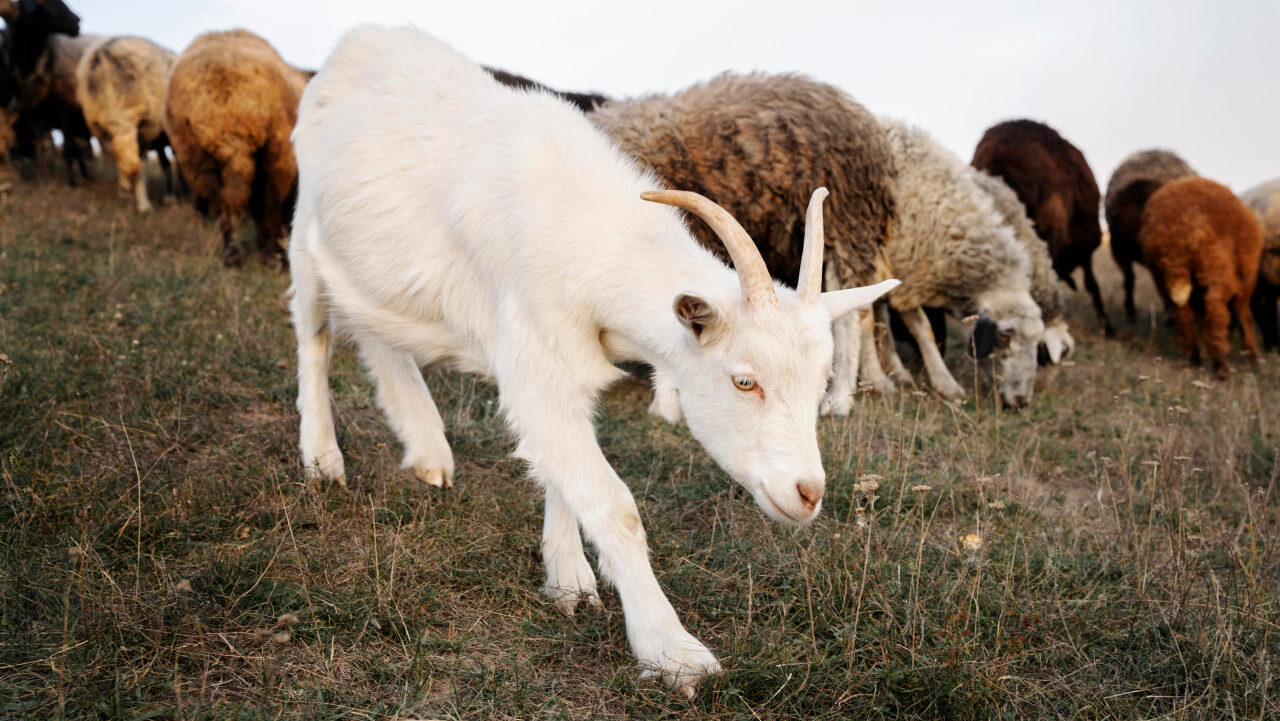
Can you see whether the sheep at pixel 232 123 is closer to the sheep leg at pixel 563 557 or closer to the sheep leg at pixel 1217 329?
the sheep leg at pixel 563 557

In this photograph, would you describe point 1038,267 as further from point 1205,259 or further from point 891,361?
point 1205,259

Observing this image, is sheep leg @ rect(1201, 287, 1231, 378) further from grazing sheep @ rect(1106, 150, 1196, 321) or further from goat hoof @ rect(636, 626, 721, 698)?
goat hoof @ rect(636, 626, 721, 698)

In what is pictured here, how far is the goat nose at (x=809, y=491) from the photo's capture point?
281 centimetres

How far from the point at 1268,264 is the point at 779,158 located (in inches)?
323

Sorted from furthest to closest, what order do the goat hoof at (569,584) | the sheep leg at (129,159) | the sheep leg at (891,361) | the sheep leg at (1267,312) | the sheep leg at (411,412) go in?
the sheep leg at (129,159), the sheep leg at (1267,312), the sheep leg at (891,361), the sheep leg at (411,412), the goat hoof at (569,584)

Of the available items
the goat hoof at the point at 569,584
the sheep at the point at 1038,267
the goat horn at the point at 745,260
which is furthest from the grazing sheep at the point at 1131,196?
the goat horn at the point at 745,260

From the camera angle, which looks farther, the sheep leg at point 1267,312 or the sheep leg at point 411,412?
the sheep leg at point 1267,312

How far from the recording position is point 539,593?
363cm

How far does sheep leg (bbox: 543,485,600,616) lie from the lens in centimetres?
363

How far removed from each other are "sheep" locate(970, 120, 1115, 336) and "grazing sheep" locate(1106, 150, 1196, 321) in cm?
113

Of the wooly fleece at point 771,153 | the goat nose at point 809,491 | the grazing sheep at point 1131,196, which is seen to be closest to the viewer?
the goat nose at point 809,491

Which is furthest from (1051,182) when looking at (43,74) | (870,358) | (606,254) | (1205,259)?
(43,74)

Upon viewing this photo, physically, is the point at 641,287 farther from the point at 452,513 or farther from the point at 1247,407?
the point at 1247,407

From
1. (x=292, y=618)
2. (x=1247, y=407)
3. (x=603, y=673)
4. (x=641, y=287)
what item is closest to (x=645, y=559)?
(x=603, y=673)
